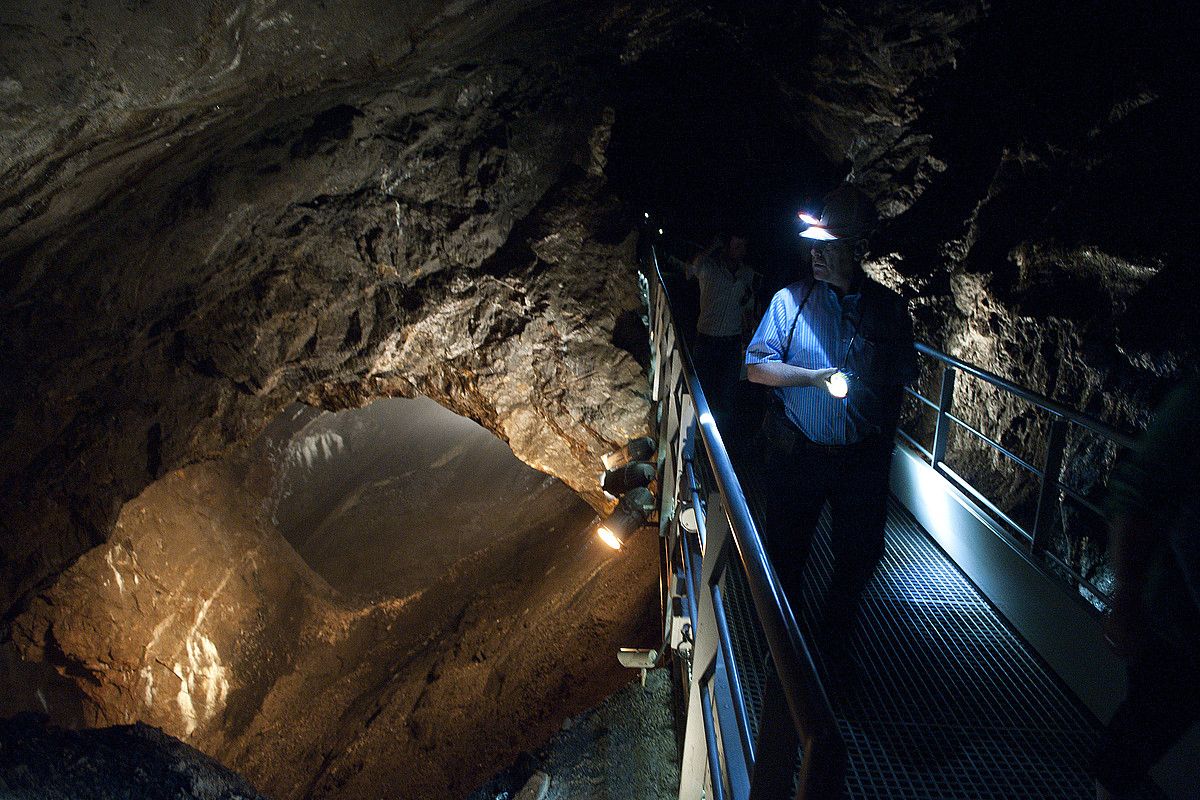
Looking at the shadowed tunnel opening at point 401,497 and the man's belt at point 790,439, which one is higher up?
the man's belt at point 790,439

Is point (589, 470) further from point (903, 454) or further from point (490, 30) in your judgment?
point (490, 30)

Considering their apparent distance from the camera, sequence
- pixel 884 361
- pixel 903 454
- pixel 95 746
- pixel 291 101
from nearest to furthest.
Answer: pixel 884 361 → pixel 95 746 → pixel 903 454 → pixel 291 101

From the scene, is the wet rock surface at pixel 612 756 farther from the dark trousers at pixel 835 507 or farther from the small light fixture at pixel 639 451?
the small light fixture at pixel 639 451

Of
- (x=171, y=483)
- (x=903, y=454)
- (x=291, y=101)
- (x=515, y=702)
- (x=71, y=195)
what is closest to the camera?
(x=71, y=195)

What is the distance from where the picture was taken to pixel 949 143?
5672 millimetres

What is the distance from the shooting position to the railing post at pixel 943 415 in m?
3.85

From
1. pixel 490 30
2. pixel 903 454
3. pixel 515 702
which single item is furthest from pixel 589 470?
pixel 490 30

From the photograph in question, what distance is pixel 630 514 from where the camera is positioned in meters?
5.45

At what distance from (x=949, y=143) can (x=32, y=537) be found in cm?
850

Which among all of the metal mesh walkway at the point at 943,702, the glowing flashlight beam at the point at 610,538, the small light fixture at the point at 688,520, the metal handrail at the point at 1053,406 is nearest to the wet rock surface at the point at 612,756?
the metal mesh walkway at the point at 943,702

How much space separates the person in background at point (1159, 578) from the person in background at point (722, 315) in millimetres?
3709

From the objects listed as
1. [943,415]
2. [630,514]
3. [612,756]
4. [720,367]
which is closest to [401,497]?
[630,514]

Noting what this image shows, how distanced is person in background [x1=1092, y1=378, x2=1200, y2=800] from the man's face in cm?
118

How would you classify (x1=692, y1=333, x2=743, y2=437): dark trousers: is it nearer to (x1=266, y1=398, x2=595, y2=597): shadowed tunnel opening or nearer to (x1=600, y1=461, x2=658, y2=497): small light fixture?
(x1=600, y1=461, x2=658, y2=497): small light fixture
